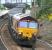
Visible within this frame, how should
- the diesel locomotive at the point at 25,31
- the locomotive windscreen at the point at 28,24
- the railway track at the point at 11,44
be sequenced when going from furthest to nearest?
the locomotive windscreen at the point at 28,24, the diesel locomotive at the point at 25,31, the railway track at the point at 11,44

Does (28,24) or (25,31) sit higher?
(28,24)

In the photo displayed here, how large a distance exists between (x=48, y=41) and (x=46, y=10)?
8.32 meters

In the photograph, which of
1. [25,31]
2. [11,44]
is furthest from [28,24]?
[11,44]

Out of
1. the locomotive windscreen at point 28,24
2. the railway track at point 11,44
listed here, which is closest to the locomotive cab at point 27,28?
the locomotive windscreen at point 28,24

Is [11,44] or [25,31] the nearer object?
[25,31]

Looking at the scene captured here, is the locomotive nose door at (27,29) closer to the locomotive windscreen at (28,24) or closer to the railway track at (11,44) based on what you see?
the locomotive windscreen at (28,24)

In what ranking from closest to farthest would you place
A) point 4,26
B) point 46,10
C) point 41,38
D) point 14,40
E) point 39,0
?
point 14,40
point 41,38
point 4,26
point 46,10
point 39,0

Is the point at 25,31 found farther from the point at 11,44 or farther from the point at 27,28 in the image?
the point at 11,44

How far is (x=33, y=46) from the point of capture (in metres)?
16.2

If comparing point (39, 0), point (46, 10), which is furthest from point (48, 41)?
point (39, 0)

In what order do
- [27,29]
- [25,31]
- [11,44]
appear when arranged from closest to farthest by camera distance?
1. [25,31]
2. [27,29]
3. [11,44]

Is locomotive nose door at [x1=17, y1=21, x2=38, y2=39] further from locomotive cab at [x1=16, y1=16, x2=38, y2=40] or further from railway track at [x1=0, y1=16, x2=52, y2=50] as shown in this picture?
railway track at [x1=0, y1=16, x2=52, y2=50]

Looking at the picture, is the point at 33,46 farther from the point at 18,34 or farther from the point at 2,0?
the point at 2,0

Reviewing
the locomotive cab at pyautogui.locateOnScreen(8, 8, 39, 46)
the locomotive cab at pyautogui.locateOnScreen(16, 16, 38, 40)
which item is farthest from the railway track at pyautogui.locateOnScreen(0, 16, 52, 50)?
the locomotive cab at pyautogui.locateOnScreen(16, 16, 38, 40)
